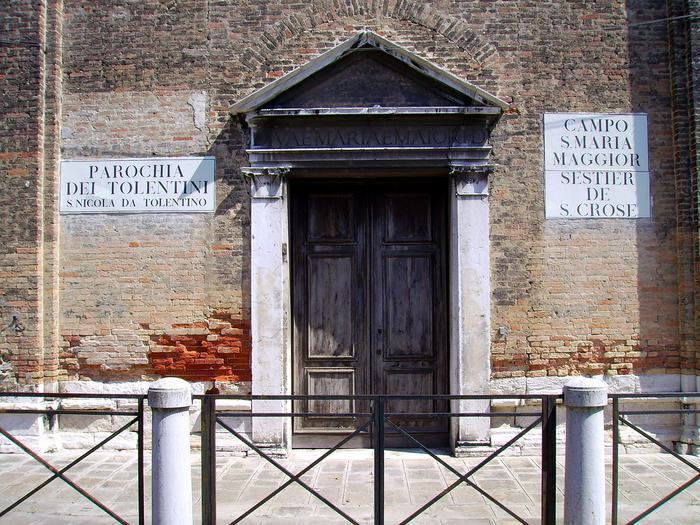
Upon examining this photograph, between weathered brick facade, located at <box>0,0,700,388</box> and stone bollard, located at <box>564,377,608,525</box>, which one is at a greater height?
weathered brick facade, located at <box>0,0,700,388</box>

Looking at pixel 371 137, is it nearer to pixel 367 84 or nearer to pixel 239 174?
pixel 367 84

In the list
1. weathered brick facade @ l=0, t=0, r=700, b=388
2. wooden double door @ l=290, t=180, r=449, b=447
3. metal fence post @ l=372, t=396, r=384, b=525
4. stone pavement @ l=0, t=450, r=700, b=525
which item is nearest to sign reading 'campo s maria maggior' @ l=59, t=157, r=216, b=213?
weathered brick facade @ l=0, t=0, r=700, b=388

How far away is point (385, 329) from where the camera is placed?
6352 mm

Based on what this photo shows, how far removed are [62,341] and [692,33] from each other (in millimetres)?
7630

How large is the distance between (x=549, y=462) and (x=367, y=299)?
9.71 ft

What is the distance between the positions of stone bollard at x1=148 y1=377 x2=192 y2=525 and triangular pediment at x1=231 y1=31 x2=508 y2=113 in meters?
3.35

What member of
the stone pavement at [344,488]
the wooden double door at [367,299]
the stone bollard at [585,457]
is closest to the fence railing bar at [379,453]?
the stone pavement at [344,488]

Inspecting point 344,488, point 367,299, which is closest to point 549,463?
point 344,488

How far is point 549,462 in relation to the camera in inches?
149

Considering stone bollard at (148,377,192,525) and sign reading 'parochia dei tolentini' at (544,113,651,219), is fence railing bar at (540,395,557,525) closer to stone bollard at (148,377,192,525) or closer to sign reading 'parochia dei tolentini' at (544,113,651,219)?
stone bollard at (148,377,192,525)

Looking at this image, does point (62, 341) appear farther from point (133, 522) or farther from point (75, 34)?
point (75, 34)

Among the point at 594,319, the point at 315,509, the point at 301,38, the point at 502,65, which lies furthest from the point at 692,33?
the point at 315,509

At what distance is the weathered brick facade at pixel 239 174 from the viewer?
20.1 feet

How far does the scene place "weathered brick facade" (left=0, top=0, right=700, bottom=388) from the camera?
6.14 meters
